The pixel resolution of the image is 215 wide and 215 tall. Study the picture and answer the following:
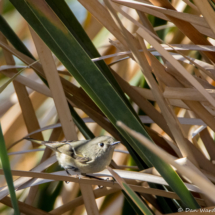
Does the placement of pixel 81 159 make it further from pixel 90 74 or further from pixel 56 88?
pixel 90 74

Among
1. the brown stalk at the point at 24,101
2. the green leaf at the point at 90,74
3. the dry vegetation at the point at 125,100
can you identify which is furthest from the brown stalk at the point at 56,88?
the brown stalk at the point at 24,101

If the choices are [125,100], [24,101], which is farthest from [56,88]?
[24,101]

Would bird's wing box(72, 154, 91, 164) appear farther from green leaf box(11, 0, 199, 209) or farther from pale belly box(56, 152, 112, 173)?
green leaf box(11, 0, 199, 209)

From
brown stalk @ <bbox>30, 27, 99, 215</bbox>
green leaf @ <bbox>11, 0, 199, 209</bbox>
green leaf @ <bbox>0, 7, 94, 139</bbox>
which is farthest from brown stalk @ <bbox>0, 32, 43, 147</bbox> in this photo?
green leaf @ <bbox>11, 0, 199, 209</bbox>

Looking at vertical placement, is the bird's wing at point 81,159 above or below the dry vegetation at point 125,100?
below

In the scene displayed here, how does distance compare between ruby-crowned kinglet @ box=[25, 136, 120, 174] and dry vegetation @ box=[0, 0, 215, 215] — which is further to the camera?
ruby-crowned kinglet @ box=[25, 136, 120, 174]

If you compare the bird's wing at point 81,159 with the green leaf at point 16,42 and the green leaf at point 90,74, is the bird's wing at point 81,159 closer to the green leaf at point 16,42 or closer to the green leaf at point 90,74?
the green leaf at point 16,42

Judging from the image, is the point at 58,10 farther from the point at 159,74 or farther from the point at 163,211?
the point at 163,211
